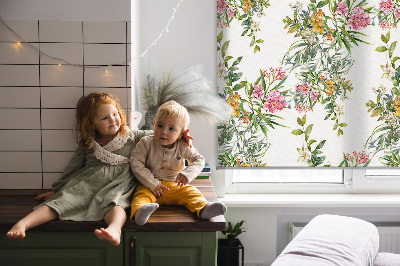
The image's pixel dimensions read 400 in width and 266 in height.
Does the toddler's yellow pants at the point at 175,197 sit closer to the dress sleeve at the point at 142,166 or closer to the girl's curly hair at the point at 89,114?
the dress sleeve at the point at 142,166

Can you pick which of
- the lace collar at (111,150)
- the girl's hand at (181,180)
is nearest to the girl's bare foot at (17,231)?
the lace collar at (111,150)

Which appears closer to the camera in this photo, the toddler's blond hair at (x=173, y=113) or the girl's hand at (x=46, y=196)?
the toddler's blond hair at (x=173, y=113)

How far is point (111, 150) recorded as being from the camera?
2.28 m

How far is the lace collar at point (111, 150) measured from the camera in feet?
7.42

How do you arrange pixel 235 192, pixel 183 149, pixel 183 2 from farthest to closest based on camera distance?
pixel 235 192, pixel 183 2, pixel 183 149

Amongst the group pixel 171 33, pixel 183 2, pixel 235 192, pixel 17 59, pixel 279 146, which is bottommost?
pixel 235 192

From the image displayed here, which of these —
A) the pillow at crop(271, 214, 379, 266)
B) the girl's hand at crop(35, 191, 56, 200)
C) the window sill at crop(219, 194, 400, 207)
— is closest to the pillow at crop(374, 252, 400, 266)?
the pillow at crop(271, 214, 379, 266)

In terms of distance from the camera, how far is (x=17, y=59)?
235cm

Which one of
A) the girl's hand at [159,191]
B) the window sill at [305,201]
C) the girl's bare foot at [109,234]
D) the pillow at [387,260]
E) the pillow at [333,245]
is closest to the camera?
the pillow at [333,245]

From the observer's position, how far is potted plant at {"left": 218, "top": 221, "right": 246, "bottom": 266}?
2.65 m

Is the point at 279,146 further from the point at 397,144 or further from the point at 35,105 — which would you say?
the point at 35,105

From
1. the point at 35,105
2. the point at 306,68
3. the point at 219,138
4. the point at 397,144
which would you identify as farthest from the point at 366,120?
the point at 35,105

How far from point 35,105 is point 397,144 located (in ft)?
6.86

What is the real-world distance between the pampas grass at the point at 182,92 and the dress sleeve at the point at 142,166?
0.27 metres
